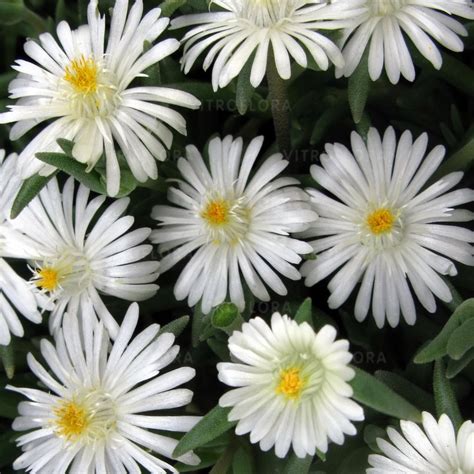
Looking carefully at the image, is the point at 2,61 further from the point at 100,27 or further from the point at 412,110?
the point at 412,110

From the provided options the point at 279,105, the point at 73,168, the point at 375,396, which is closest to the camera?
the point at 375,396

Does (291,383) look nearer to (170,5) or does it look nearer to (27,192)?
(27,192)

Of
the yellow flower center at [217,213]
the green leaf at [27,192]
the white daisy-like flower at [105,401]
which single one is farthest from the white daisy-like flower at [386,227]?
the green leaf at [27,192]

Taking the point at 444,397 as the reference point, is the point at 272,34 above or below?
above

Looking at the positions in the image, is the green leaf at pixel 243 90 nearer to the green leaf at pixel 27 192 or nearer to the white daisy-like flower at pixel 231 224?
the white daisy-like flower at pixel 231 224

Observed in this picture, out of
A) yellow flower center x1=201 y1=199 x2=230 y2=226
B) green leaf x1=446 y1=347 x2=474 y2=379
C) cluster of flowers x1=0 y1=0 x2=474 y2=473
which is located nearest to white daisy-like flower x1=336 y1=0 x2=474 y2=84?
cluster of flowers x1=0 y1=0 x2=474 y2=473

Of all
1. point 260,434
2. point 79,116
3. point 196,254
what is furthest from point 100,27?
point 260,434

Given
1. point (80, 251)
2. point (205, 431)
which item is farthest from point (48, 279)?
point (205, 431)
